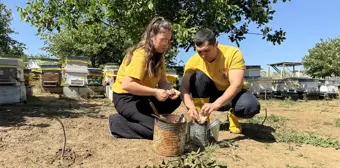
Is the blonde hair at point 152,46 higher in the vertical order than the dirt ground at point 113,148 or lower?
higher

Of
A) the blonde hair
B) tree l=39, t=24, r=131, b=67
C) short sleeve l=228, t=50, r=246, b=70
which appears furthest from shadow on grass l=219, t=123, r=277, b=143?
tree l=39, t=24, r=131, b=67

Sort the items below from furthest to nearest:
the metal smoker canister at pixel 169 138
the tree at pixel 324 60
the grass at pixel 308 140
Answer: the tree at pixel 324 60
the grass at pixel 308 140
the metal smoker canister at pixel 169 138

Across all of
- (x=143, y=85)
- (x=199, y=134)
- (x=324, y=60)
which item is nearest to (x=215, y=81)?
(x=199, y=134)

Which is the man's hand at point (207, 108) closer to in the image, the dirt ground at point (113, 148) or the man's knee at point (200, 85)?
the dirt ground at point (113, 148)

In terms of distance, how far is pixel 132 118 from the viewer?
11.3ft

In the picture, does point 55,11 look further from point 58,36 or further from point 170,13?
point 58,36

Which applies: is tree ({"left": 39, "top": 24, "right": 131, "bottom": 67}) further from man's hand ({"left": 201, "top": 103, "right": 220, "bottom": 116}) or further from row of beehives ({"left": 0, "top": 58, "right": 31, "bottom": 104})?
man's hand ({"left": 201, "top": 103, "right": 220, "bottom": 116})

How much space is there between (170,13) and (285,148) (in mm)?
6036

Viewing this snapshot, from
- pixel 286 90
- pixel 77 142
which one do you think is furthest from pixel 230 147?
pixel 286 90

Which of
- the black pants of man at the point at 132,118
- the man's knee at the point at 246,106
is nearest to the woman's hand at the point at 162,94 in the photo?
the black pants of man at the point at 132,118

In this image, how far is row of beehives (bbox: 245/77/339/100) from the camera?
1440 cm

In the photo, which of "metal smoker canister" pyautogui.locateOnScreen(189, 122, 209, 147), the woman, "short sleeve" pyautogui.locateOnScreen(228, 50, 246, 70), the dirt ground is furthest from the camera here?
"short sleeve" pyautogui.locateOnScreen(228, 50, 246, 70)

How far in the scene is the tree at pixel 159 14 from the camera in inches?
307

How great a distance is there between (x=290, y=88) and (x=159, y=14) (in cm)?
911
